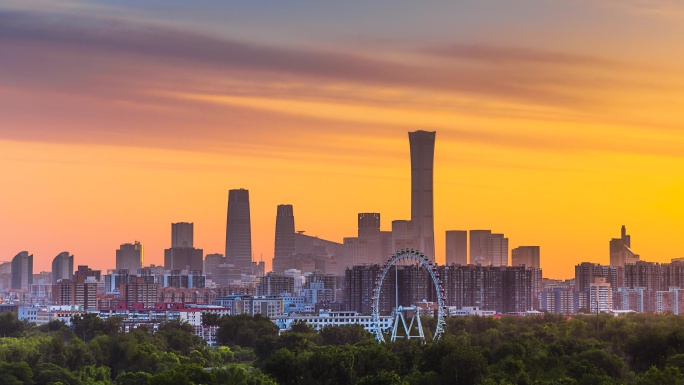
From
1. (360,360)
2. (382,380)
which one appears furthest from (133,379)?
(382,380)

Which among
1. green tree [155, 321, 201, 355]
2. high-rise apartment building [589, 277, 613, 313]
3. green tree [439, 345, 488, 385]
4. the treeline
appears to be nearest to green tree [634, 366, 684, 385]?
the treeline

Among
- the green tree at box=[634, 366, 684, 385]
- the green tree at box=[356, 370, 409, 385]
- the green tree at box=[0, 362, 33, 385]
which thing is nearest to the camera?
the green tree at box=[634, 366, 684, 385]

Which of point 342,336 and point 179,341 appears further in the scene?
point 342,336

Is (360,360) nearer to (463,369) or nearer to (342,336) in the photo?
(463,369)

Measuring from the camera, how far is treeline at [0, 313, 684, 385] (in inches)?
2270

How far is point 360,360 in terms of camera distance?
208 feet

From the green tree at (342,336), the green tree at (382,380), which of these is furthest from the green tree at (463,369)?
the green tree at (342,336)

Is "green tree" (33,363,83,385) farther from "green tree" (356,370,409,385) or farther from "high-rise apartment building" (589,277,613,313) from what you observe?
"high-rise apartment building" (589,277,613,313)

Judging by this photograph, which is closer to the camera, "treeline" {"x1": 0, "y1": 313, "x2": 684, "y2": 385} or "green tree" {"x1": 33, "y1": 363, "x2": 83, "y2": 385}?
"treeline" {"x1": 0, "y1": 313, "x2": 684, "y2": 385}

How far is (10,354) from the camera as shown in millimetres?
77250

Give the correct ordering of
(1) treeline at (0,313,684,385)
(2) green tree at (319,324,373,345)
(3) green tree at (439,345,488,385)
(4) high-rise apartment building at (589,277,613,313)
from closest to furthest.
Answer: (1) treeline at (0,313,684,385), (3) green tree at (439,345,488,385), (2) green tree at (319,324,373,345), (4) high-rise apartment building at (589,277,613,313)

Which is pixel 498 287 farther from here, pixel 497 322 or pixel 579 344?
pixel 579 344

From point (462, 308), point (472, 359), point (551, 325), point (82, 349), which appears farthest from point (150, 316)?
point (472, 359)

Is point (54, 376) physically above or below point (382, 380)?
below
